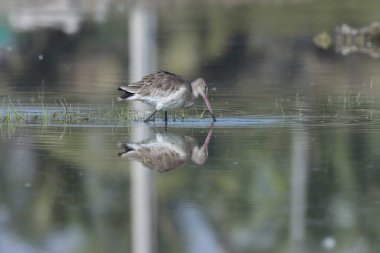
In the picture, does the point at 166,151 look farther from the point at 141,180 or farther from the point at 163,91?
the point at 163,91

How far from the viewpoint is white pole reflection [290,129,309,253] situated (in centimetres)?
899

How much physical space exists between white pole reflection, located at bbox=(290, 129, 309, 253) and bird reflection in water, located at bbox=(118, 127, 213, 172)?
0.86m

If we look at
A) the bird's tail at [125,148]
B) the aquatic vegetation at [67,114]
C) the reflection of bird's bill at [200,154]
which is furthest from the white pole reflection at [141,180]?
the reflection of bird's bill at [200,154]

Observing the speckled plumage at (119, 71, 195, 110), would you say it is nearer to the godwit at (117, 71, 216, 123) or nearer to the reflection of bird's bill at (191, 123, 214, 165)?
the godwit at (117, 71, 216, 123)

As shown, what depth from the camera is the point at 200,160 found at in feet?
38.6

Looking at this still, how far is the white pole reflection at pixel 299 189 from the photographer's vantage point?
8992 mm

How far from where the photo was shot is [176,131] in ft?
44.6

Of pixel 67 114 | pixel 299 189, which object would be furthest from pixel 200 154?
pixel 67 114

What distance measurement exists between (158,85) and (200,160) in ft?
8.59

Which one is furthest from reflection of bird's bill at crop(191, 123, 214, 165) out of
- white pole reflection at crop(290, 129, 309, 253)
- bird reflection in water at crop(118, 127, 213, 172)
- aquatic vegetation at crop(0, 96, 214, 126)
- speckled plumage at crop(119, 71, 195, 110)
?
aquatic vegetation at crop(0, 96, 214, 126)

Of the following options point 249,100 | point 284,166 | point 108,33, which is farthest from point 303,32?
point 284,166

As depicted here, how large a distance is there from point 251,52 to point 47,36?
5.09 meters

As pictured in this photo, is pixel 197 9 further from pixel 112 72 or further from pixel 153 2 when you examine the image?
pixel 112 72

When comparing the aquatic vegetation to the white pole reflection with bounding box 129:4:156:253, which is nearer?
the white pole reflection with bounding box 129:4:156:253
